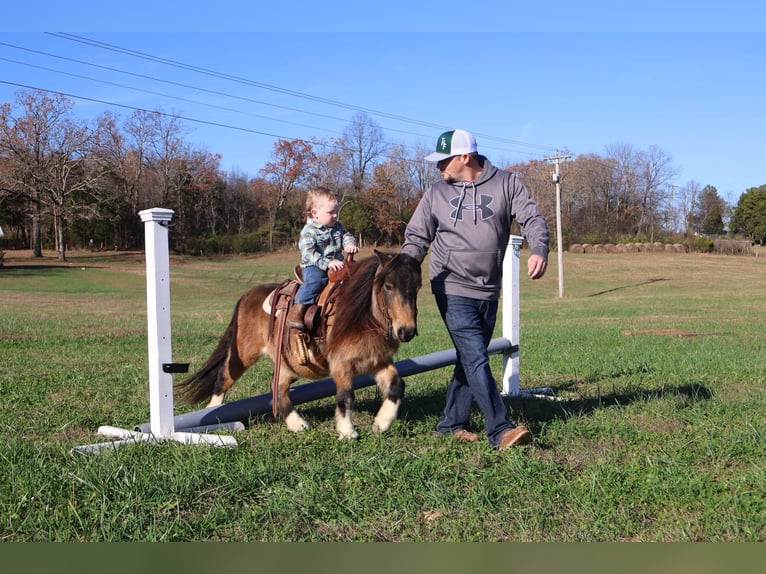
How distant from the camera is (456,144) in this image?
5.43 m

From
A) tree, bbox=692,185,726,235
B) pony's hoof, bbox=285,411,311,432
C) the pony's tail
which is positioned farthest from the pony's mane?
tree, bbox=692,185,726,235

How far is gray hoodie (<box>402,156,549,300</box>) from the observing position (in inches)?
211

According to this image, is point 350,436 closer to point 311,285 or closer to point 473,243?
point 311,285

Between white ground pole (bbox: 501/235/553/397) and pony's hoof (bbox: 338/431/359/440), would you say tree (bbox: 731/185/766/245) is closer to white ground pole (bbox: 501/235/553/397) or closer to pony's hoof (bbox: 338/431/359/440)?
white ground pole (bbox: 501/235/553/397)

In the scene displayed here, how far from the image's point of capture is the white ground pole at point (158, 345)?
529 centimetres

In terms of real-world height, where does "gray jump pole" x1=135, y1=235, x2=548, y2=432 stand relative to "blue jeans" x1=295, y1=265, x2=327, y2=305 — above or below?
below

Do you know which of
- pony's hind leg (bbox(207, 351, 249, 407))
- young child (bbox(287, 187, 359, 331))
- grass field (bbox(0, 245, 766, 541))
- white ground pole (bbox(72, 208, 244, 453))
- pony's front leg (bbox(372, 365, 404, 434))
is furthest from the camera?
pony's hind leg (bbox(207, 351, 249, 407))

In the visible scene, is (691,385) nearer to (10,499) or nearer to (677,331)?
(10,499)

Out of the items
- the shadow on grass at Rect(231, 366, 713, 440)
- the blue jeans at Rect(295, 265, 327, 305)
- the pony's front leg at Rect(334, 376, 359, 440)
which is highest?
the blue jeans at Rect(295, 265, 327, 305)

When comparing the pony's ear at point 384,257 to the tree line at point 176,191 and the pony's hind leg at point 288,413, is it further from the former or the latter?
the tree line at point 176,191

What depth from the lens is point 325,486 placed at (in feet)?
13.6

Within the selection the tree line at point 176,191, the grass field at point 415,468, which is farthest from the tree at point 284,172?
the grass field at point 415,468

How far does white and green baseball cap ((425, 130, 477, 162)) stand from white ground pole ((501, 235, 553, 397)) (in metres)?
2.32

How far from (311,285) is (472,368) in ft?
5.15
